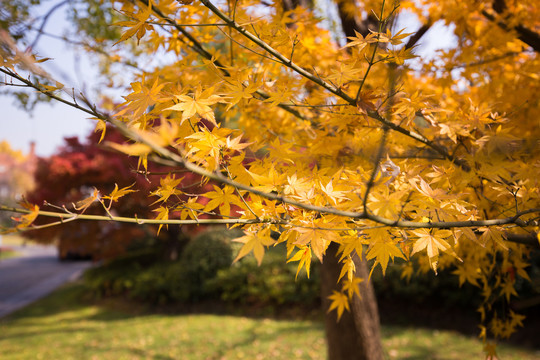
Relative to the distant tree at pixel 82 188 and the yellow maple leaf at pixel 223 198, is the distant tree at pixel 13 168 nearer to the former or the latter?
the distant tree at pixel 82 188

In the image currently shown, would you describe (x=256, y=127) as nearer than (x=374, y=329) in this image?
Yes

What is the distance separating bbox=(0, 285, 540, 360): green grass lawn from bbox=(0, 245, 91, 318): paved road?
6.40 ft

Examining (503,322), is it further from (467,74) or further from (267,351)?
(267,351)

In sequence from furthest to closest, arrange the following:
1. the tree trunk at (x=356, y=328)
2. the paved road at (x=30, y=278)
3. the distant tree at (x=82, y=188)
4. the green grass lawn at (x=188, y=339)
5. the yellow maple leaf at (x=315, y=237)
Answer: the paved road at (x=30, y=278), the distant tree at (x=82, y=188), the green grass lawn at (x=188, y=339), the tree trunk at (x=356, y=328), the yellow maple leaf at (x=315, y=237)

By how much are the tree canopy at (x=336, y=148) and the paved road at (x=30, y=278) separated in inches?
342

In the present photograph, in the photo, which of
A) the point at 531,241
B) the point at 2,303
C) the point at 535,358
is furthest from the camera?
the point at 2,303

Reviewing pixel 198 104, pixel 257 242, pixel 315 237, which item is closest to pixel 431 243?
pixel 315 237

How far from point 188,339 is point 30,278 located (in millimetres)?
9373

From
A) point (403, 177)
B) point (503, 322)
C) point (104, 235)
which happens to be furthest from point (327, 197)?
point (104, 235)

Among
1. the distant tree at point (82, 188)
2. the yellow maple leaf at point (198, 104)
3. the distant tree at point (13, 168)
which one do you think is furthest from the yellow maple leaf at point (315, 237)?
the distant tree at point (13, 168)

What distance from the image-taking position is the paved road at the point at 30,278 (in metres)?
9.01

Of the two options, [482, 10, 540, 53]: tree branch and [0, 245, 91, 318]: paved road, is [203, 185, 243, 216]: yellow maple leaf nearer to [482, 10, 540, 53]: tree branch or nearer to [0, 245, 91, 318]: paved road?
[482, 10, 540, 53]: tree branch

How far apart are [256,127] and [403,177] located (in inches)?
42.9

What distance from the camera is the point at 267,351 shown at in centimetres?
500
